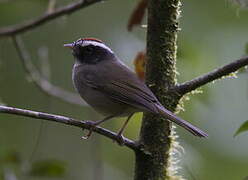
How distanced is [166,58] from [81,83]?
1.25 m

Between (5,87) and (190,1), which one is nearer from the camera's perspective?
(190,1)

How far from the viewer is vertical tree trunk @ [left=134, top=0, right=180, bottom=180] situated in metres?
2.99

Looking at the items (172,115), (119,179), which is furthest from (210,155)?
(172,115)

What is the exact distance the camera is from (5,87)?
22.7 feet

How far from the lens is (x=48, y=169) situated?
146 inches

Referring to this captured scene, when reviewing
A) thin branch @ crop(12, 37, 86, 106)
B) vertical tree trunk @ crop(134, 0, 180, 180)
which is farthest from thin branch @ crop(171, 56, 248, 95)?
thin branch @ crop(12, 37, 86, 106)

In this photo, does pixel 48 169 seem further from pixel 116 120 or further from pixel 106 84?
pixel 116 120

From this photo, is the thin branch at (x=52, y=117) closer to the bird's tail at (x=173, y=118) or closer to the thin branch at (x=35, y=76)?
the bird's tail at (x=173, y=118)

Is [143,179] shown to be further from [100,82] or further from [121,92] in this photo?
[100,82]

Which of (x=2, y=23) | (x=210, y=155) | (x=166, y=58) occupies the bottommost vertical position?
(x=210, y=155)

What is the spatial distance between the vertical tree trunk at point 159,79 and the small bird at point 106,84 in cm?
14

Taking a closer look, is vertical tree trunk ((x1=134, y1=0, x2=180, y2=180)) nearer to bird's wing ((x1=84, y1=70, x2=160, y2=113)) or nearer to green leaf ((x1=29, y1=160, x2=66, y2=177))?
bird's wing ((x1=84, y1=70, x2=160, y2=113))

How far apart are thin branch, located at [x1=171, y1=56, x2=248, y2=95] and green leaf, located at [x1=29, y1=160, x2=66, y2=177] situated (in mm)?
1139

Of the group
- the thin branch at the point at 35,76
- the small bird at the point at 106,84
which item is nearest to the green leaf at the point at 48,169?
the small bird at the point at 106,84
